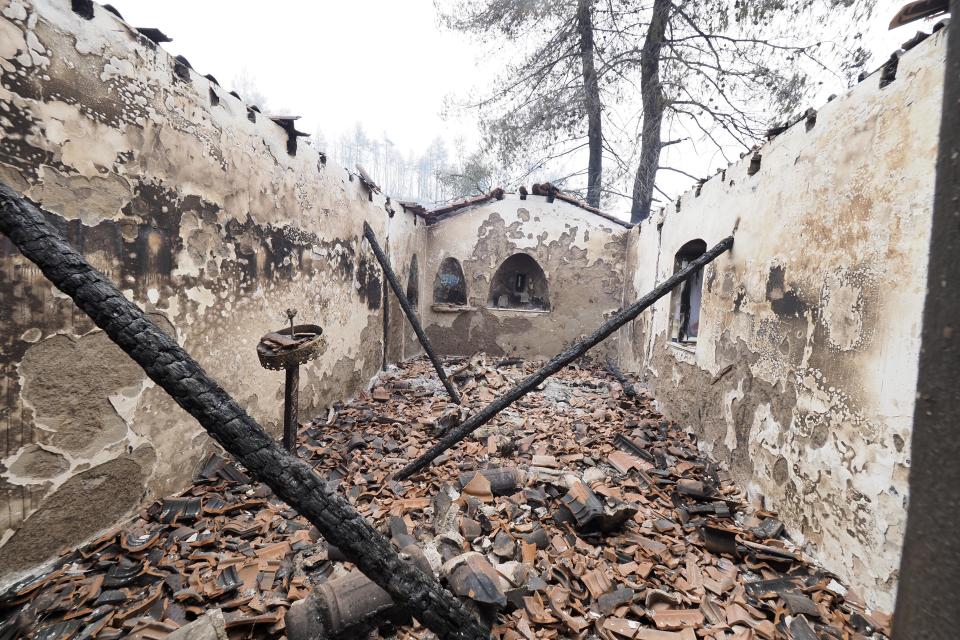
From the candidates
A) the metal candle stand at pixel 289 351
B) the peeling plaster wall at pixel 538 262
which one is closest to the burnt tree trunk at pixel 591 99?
the peeling plaster wall at pixel 538 262

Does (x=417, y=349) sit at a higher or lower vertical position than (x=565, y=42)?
lower

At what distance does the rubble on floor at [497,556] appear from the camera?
6.54ft

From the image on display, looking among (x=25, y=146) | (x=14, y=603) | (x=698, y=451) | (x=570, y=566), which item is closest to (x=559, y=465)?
(x=570, y=566)

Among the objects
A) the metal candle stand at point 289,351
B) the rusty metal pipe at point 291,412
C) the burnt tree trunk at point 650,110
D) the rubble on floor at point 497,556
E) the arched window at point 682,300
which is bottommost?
the rubble on floor at point 497,556

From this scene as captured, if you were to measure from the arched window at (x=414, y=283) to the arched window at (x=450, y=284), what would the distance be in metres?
0.68

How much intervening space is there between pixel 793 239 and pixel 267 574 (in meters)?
4.43

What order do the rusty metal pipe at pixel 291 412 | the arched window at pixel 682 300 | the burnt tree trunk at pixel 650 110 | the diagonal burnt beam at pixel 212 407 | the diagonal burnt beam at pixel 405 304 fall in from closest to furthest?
1. the diagonal burnt beam at pixel 212 407
2. the rusty metal pipe at pixel 291 412
3. the diagonal burnt beam at pixel 405 304
4. the arched window at pixel 682 300
5. the burnt tree trunk at pixel 650 110

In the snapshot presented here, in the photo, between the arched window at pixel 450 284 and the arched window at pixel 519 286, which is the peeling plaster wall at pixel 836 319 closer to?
the arched window at pixel 519 286

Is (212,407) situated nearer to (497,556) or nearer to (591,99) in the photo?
(497,556)

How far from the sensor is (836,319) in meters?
2.49

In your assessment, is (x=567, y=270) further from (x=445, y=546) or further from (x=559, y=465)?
(x=445, y=546)

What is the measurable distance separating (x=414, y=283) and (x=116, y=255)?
6.00 metres

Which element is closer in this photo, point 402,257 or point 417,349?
point 402,257

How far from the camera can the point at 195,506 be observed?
8.90ft
